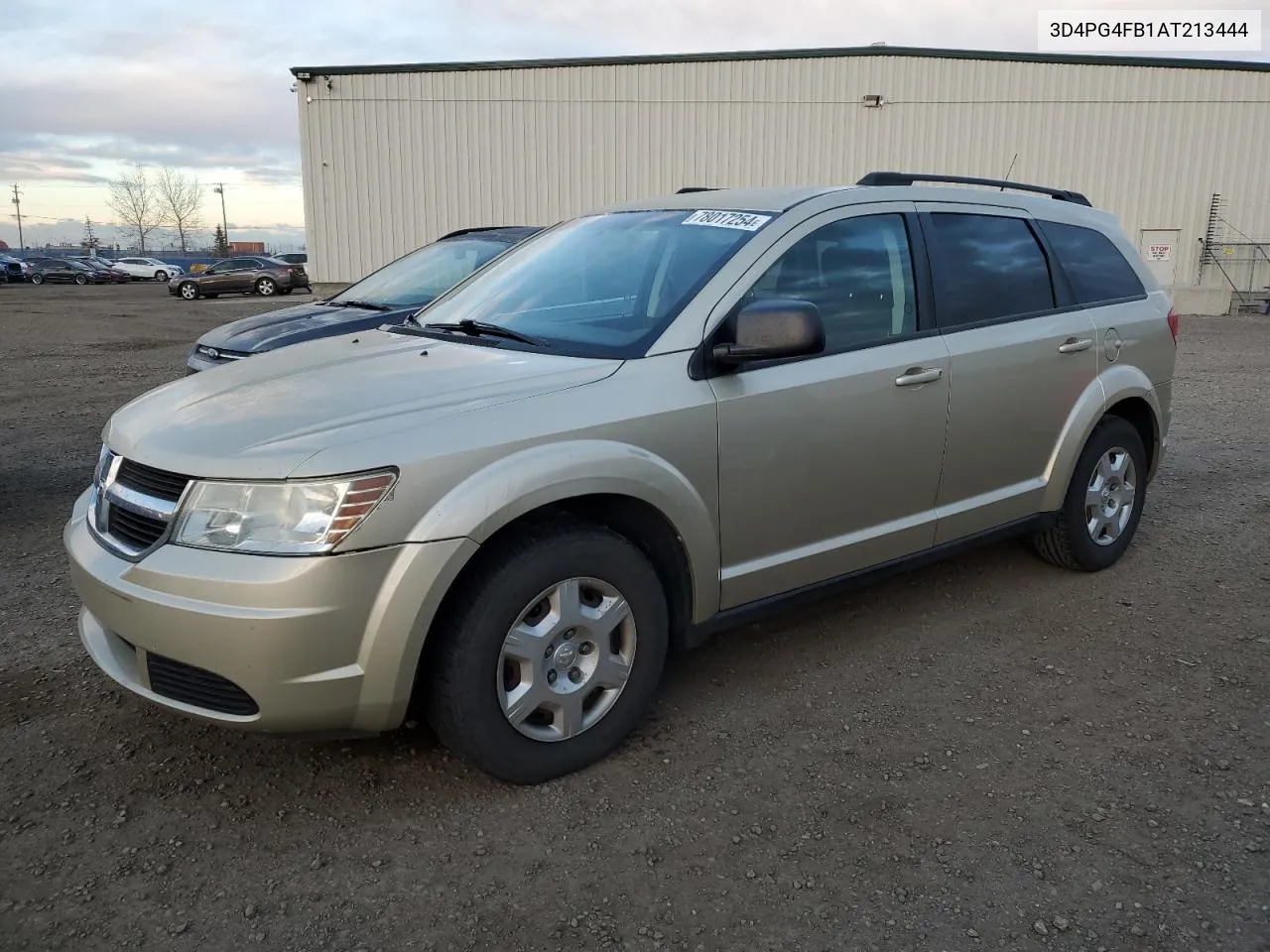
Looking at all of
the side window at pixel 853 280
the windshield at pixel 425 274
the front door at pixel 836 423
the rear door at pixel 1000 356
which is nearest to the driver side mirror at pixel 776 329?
the front door at pixel 836 423

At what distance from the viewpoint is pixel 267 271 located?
33188mm

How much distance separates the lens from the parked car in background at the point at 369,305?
6625 mm

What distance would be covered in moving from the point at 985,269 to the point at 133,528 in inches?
130

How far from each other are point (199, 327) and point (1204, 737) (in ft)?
64.8

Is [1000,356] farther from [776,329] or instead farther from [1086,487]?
[776,329]

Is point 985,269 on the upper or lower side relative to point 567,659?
upper

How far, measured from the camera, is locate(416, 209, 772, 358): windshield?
3.37m

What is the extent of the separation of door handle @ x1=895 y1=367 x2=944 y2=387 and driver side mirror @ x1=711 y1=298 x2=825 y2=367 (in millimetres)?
676

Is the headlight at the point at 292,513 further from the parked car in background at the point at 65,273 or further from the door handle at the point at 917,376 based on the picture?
the parked car in background at the point at 65,273

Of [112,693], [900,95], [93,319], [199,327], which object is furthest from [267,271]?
[112,693]

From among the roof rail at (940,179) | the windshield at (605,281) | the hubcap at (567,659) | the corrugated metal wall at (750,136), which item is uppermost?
the corrugated metal wall at (750,136)

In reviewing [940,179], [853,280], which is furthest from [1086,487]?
[853,280]

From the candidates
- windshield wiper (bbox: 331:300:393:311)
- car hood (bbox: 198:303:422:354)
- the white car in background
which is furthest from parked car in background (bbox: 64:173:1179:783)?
the white car in background

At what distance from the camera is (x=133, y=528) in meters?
2.85
